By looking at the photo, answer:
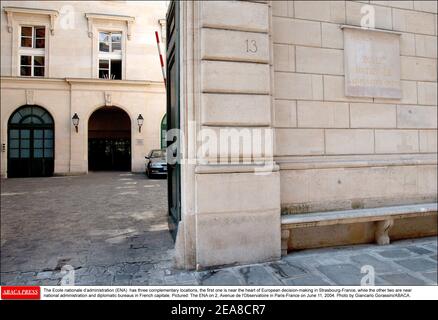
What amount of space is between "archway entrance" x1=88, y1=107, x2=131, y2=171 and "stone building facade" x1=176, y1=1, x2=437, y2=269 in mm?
20745

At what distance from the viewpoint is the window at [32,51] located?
17.5m

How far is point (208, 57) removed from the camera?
11.8 ft

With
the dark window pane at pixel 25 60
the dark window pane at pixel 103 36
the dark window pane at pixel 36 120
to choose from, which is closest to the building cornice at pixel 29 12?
the dark window pane at pixel 25 60

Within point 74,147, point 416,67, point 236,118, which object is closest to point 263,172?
point 236,118

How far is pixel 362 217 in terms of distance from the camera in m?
4.14

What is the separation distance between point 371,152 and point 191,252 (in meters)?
3.14

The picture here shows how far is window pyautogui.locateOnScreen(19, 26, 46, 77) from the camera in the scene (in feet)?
57.6

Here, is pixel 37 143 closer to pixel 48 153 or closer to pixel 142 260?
pixel 48 153

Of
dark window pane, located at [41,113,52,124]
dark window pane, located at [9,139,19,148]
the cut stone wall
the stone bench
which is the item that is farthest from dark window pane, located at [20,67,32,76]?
the stone bench

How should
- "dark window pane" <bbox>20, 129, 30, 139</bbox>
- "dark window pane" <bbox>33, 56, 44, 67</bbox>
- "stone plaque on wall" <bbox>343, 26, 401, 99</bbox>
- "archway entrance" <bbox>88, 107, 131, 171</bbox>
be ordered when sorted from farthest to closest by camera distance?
"archway entrance" <bbox>88, 107, 131, 171</bbox>, "dark window pane" <bbox>33, 56, 44, 67</bbox>, "dark window pane" <bbox>20, 129, 30, 139</bbox>, "stone plaque on wall" <bbox>343, 26, 401, 99</bbox>

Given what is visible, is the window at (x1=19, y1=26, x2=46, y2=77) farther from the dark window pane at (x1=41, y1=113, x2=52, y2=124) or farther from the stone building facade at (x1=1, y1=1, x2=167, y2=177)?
the dark window pane at (x1=41, y1=113, x2=52, y2=124)

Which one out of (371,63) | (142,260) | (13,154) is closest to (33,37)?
(13,154)

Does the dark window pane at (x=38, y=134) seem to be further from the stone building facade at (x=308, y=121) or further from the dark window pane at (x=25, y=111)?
the stone building facade at (x=308, y=121)

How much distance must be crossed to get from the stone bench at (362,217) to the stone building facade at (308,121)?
0.02 m
